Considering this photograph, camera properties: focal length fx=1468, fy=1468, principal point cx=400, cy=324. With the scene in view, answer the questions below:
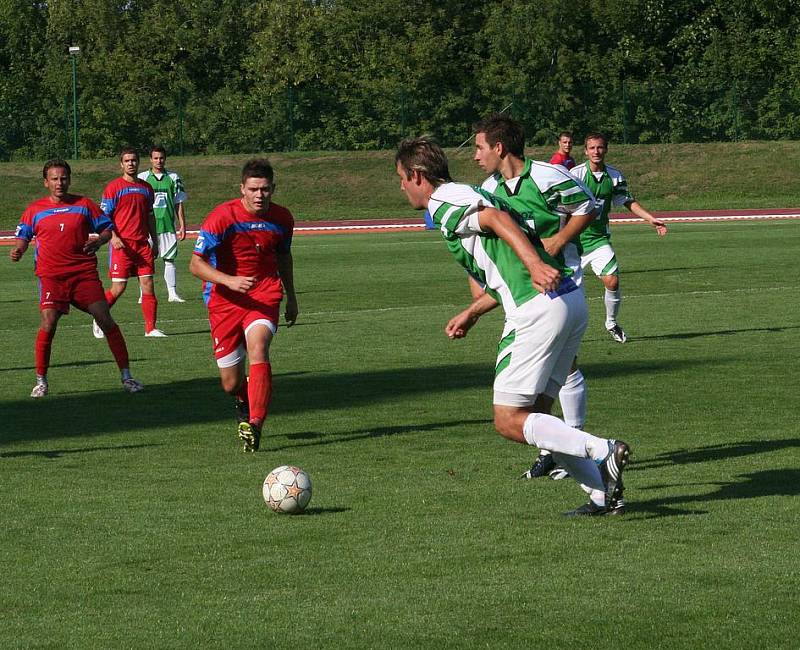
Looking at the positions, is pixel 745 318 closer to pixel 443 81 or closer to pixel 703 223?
pixel 703 223

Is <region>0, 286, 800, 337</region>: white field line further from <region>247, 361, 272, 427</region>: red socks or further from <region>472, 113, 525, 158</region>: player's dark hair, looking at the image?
<region>472, 113, 525, 158</region>: player's dark hair

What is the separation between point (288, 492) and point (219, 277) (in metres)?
2.39

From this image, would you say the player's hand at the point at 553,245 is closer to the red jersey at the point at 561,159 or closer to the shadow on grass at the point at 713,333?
the red jersey at the point at 561,159

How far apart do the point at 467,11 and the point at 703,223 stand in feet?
96.0

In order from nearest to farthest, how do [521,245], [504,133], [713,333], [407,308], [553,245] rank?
[521,245] < [504,133] < [553,245] < [713,333] < [407,308]

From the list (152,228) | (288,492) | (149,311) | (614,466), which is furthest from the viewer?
(149,311)

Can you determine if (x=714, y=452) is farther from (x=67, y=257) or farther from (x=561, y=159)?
(x=561, y=159)

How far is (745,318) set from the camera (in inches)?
671

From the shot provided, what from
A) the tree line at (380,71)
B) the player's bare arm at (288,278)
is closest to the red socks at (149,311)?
the player's bare arm at (288,278)

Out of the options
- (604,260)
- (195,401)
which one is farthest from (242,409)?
(604,260)

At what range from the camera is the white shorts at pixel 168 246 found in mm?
21297

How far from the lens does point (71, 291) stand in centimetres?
1264

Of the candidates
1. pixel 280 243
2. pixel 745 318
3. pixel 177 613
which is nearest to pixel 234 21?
pixel 745 318

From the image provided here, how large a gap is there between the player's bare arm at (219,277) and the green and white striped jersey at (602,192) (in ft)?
18.9
